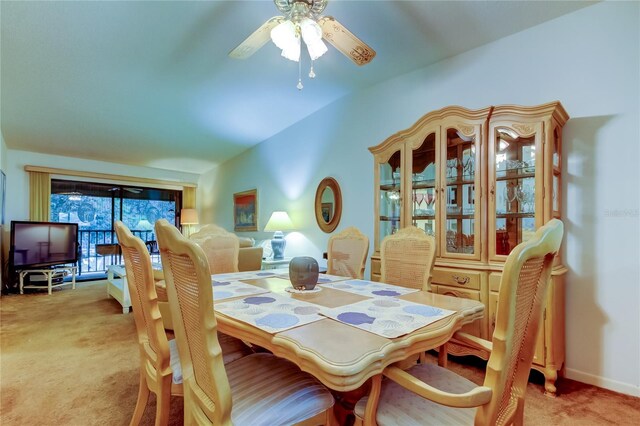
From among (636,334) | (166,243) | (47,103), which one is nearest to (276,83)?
(47,103)

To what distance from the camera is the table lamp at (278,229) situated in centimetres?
409

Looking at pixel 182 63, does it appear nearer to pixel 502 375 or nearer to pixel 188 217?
pixel 502 375

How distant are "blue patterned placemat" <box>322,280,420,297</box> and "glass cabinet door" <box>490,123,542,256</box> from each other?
939 millimetres

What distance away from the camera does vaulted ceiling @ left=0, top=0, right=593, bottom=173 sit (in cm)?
221

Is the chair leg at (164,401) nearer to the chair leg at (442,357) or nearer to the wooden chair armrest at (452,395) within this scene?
the wooden chair armrest at (452,395)

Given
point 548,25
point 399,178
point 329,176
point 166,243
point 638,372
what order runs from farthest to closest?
point 329,176 → point 399,178 → point 548,25 → point 638,372 → point 166,243

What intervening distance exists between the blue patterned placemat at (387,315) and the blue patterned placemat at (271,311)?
9cm

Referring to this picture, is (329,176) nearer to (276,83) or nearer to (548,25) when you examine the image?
(276,83)

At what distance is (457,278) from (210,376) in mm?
1886

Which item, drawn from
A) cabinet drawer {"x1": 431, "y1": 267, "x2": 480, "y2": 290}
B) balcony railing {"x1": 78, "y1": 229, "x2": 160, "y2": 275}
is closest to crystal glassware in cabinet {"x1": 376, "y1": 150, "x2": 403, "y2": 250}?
cabinet drawer {"x1": 431, "y1": 267, "x2": 480, "y2": 290}

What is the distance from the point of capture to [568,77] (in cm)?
215

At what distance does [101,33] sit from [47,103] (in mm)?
1744

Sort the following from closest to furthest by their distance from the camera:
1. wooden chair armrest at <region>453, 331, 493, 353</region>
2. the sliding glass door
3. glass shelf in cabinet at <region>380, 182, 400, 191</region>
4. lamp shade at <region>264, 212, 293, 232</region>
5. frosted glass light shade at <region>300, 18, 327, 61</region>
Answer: wooden chair armrest at <region>453, 331, 493, 353</region>
frosted glass light shade at <region>300, 18, 327, 61</region>
glass shelf in cabinet at <region>380, 182, 400, 191</region>
lamp shade at <region>264, 212, 293, 232</region>
the sliding glass door

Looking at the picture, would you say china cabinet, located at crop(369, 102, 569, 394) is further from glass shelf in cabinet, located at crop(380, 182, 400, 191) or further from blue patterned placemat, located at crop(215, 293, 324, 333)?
blue patterned placemat, located at crop(215, 293, 324, 333)
